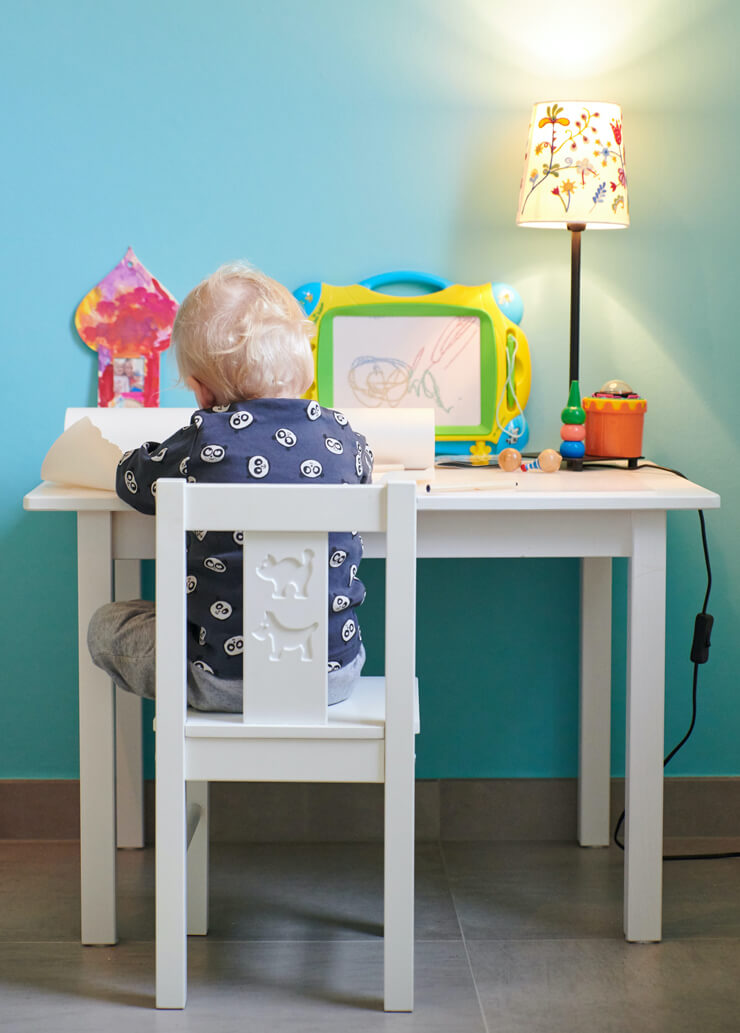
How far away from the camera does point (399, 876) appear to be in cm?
151

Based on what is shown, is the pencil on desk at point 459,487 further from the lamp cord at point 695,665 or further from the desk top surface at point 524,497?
the lamp cord at point 695,665

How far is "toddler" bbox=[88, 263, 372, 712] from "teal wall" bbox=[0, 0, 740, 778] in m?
0.51

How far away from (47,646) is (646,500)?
46.1 inches

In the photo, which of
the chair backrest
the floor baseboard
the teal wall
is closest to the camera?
the chair backrest

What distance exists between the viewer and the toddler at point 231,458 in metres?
1.50

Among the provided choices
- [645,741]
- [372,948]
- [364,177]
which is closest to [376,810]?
[372,948]

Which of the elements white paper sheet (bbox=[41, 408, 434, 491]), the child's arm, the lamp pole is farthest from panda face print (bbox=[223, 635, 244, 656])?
the lamp pole

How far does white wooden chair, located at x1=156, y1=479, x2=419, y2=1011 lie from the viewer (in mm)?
1423

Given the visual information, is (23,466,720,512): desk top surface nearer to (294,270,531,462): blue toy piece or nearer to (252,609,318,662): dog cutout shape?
(252,609,318,662): dog cutout shape

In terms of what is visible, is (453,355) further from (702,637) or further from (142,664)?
(142,664)

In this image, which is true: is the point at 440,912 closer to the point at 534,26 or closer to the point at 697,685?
the point at 697,685

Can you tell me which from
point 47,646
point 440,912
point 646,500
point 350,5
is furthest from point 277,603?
point 350,5

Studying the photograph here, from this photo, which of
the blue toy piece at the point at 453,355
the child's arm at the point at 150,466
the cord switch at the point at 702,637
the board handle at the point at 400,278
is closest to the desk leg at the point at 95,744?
the child's arm at the point at 150,466

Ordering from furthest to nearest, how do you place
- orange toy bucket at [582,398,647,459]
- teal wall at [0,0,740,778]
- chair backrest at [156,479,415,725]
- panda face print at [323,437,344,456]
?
teal wall at [0,0,740,778]
orange toy bucket at [582,398,647,459]
panda face print at [323,437,344,456]
chair backrest at [156,479,415,725]
